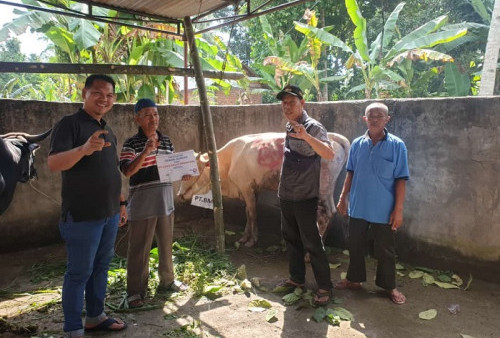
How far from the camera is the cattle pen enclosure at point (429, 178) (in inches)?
151

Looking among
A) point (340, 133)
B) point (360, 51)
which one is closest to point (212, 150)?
point (340, 133)

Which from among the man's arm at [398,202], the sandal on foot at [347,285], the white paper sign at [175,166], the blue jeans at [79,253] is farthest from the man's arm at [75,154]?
the sandal on foot at [347,285]

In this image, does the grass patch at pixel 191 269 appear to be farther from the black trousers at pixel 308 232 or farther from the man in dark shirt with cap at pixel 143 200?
the black trousers at pixel 308 232

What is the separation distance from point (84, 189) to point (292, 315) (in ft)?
6.89

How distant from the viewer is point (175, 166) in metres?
3.37

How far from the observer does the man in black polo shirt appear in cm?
248

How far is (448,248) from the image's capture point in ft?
13.5

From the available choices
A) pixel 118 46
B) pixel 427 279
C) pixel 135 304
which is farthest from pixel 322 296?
pixel 118 46

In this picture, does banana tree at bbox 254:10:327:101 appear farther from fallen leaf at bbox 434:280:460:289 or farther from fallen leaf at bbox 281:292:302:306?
fallen leaf at bbox 281:292:302:306

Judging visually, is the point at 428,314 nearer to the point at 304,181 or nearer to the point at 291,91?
the point at 304,181

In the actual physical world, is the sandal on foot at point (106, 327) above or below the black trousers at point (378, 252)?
below

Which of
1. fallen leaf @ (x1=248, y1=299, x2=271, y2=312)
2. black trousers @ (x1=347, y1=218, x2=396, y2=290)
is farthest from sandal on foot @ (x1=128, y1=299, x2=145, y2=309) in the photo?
black trousers @ (x1=347, y1=218, x2=396, y2=290)

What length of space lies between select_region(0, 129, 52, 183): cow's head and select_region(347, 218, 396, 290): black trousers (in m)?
3.11

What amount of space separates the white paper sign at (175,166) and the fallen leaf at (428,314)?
2.46 m
